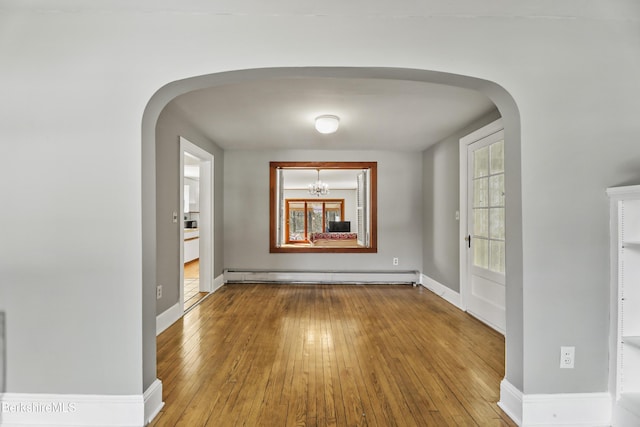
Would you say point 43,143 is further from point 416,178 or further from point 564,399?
point 416,178

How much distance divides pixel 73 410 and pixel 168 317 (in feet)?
5.05

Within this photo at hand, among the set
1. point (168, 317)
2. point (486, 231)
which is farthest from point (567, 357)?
point (168, 317)

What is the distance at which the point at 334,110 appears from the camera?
3221mm

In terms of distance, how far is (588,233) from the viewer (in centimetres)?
176

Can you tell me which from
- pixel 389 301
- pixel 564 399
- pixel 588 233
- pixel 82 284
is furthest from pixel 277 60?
pixel 389 301

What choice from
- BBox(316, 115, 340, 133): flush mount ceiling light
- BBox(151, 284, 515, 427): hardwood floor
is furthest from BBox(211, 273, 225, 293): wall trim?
BBox(316, 115, 340, 133): flush mount ceiling light

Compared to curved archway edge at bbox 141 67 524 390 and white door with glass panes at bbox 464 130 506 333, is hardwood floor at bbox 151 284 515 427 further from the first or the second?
curved archway edge at bbox 141 67 524 390

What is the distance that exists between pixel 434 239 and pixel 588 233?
297 cm

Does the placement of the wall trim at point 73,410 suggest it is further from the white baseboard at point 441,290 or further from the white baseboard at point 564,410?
the white baseboard at point 441,290

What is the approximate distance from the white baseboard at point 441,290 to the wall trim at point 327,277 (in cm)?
19

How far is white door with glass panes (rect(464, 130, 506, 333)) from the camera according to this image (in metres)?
3.15

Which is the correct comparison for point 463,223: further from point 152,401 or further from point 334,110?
point 152,401

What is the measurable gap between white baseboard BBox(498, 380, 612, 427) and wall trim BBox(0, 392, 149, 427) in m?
2.00

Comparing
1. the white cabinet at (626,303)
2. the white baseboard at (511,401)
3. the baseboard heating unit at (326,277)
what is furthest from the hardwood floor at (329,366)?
the baseboard heating unit at (326,277)
